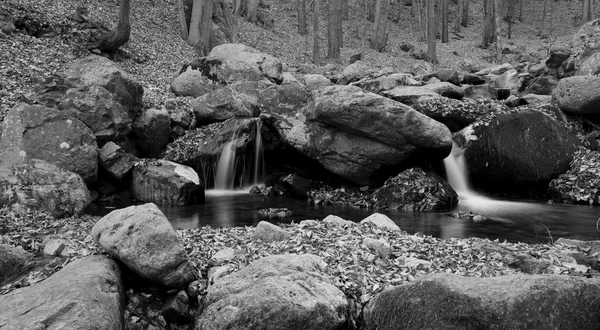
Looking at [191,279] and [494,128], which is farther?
[494,128]

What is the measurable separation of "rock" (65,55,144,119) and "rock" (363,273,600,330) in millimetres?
11304

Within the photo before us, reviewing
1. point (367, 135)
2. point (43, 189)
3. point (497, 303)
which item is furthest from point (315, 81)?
point (497, 303)

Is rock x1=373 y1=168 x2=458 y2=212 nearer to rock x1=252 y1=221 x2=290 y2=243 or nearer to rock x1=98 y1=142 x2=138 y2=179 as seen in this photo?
rock x1=252 y1=221 x2=290 y2=243

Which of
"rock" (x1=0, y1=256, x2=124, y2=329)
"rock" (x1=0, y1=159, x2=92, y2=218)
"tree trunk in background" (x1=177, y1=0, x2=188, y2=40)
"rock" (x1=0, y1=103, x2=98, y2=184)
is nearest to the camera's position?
"rock" (x1=0, y1=256, x2=124, y2=329)

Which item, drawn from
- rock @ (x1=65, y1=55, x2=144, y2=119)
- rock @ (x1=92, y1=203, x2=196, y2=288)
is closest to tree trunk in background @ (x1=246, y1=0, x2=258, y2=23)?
rock @ (x1=65, y1=55, x2=144, y2=119)

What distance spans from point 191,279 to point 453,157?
398 inches

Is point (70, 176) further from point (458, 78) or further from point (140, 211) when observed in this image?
point (458, 78)

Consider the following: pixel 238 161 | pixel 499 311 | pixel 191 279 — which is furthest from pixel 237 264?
pixel 238 161

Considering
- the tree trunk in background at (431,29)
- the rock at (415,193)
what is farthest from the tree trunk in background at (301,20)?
the rock at (415,193)

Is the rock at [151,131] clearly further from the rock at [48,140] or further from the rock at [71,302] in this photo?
the rock at [71,302]

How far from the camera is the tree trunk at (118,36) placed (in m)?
17.2

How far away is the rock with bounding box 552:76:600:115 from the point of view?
13.2 m

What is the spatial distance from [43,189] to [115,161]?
9.52ft

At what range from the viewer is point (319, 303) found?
14.5ft
